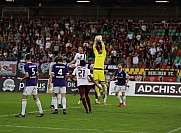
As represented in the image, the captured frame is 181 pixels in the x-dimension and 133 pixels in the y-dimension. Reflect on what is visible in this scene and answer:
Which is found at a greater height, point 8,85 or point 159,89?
point 159,89

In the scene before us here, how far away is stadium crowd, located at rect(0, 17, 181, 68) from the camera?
153 ft

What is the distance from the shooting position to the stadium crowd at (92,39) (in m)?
46.6

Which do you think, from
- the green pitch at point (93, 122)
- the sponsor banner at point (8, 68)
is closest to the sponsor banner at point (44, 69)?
the sponsor banner at point (8, 68)

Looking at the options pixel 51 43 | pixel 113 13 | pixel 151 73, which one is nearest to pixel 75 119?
pixel 151 73

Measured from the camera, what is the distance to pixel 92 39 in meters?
52.4

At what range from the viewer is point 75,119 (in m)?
19.3

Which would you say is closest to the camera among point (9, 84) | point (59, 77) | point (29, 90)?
point (29, 90)

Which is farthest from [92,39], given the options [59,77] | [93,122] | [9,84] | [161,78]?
[93,122]

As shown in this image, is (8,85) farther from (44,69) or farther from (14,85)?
(44,69)

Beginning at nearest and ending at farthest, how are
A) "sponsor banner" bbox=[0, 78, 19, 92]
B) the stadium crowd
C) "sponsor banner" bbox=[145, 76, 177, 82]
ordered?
"sponsor banner" bbox=[0, 78, 19, 92]
"sponsor banner" bbox=[145, 76, 177, 82]
the stadium crowd

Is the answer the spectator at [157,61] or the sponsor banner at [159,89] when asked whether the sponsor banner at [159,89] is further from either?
the spectator at [157,61]

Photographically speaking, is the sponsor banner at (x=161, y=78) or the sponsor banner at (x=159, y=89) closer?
the sponsor banner at (x=159, y=89)

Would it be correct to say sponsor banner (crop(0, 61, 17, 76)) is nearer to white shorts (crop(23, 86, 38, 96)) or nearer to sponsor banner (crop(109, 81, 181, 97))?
sponsor banner (crop(109, 81, 181, 97))

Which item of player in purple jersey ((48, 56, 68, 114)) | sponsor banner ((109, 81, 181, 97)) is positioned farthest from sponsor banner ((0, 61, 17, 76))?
player in purple jersey ((48, 56, 68, 114))
